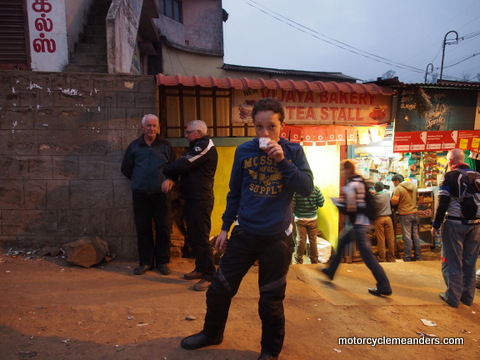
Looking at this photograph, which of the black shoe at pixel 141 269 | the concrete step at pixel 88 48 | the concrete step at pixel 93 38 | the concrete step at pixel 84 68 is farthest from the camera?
the concrete step at pixel 93 38

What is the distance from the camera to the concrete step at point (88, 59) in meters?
6.86

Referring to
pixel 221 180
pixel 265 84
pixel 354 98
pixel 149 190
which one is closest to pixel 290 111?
pixel 265 84

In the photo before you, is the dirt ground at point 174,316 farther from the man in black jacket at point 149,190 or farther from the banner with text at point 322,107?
the banner with text at point 322,107

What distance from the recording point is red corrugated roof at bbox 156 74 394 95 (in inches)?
202

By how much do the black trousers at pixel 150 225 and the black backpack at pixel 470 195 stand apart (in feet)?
12.8

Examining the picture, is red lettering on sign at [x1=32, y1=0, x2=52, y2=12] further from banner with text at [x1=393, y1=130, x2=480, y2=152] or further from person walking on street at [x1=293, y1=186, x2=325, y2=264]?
banner with text at [x1=393, y1=130, x2=480, y2=152]

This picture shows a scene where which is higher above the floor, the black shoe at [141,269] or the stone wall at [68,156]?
the stone wall at [68,156]

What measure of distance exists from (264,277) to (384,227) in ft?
22.3

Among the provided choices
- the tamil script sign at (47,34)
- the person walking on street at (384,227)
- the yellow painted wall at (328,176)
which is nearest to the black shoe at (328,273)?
the yellow painted wall at (328,176)

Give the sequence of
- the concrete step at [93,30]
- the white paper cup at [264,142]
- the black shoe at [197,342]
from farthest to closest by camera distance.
→ the concrete step at [93,30], the black shoe at [197,342], the white paper cup at [264,142]

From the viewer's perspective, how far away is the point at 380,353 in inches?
118

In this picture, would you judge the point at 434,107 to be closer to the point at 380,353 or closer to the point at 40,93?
the point at 380,353

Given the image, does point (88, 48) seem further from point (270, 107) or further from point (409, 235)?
point (409, 235)

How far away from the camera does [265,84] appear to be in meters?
5.48
